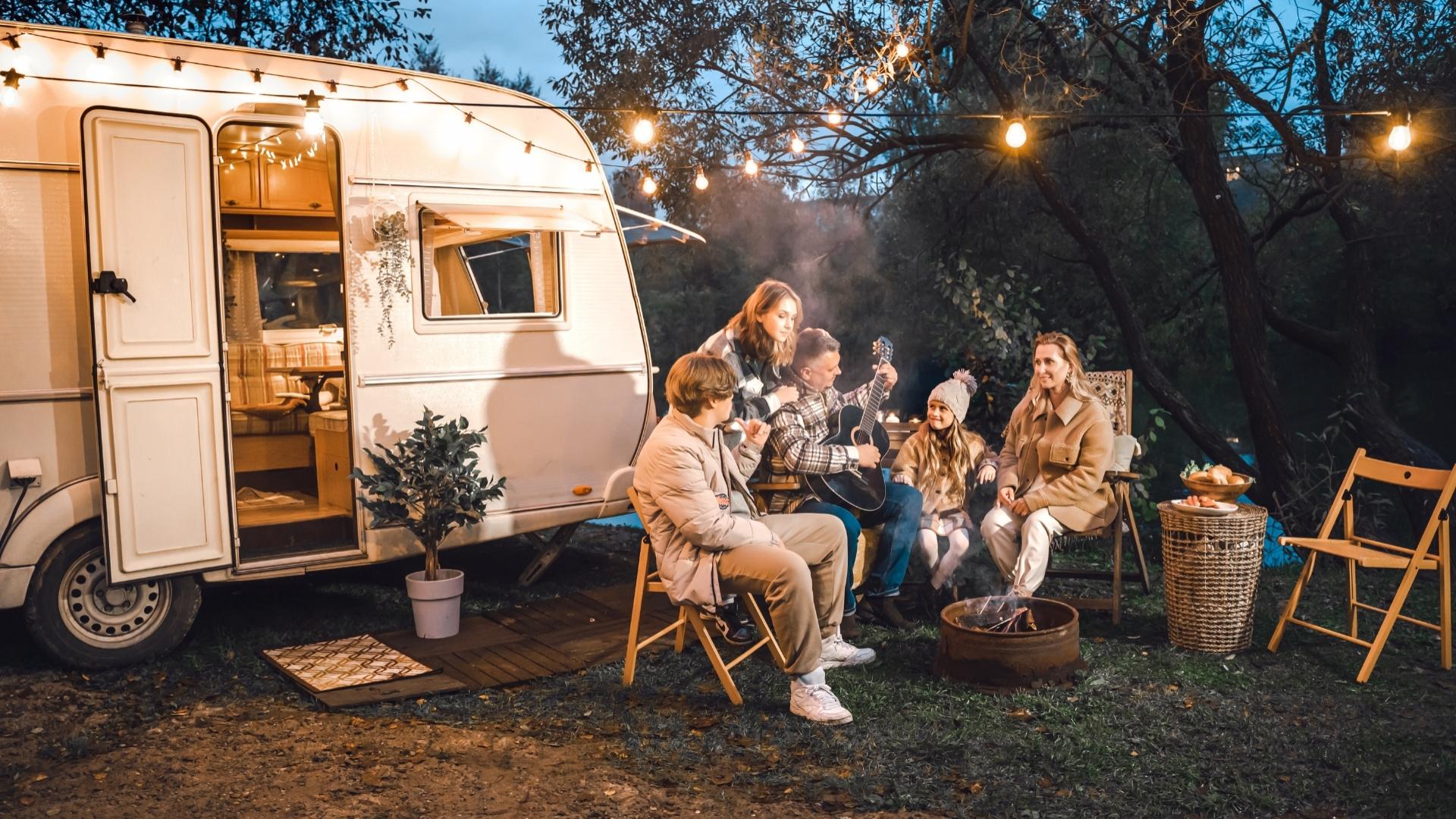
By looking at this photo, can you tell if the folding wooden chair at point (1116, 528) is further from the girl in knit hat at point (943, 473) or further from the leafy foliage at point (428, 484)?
the leafy foliage at point (428, 484)

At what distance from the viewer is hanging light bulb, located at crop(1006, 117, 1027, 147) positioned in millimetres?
5805

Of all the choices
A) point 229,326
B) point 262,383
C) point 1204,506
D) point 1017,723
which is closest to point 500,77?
point 229,326

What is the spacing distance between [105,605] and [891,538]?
136 inches

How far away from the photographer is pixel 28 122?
460 cm

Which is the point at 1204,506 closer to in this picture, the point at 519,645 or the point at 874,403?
the point at 874,403

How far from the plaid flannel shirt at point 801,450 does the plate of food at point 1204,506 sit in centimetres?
140

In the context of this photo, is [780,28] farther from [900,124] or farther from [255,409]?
[255,409]

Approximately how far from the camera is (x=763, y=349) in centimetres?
514

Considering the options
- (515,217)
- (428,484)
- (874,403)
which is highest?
(515,217)

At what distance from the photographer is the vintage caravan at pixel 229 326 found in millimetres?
4656

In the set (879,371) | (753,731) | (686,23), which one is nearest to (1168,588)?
(879,371)

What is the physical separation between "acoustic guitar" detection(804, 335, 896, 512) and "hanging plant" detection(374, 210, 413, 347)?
7.00ft

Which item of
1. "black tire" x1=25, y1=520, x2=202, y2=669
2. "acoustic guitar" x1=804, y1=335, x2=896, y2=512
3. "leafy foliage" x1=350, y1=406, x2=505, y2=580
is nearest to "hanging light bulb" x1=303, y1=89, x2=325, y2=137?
"leafy foliage" x1=350, y1=406, x2=505, y2=580

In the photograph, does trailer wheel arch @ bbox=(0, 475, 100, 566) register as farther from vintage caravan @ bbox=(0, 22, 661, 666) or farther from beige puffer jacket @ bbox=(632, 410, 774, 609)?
beige puffer jacket @ bbox=(632, 410, 774, 609)
